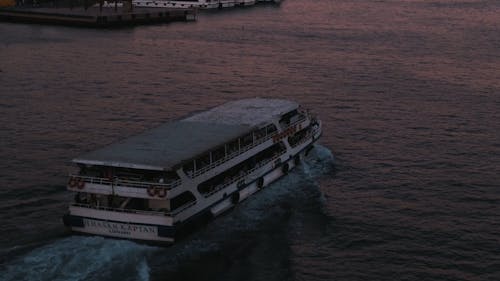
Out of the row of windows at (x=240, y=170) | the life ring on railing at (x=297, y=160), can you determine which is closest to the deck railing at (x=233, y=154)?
the row of windows at (x=240, y=170)

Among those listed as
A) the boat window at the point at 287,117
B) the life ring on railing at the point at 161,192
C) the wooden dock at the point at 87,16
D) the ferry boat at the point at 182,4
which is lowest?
the life ring on railing at the point at 161,192

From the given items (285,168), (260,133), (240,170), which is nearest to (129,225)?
(240,170)

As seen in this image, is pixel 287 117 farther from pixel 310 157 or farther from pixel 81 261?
pixel 81 261

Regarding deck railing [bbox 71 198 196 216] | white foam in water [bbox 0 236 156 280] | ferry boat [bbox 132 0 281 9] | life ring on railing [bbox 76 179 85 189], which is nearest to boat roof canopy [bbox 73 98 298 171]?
life ring on railing [bbox 76 179 85 189]

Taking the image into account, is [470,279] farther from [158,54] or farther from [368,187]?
[158,54]

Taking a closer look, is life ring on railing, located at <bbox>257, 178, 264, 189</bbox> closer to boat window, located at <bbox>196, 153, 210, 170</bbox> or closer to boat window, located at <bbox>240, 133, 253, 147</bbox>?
boat window, located at <bbox>240, 133, 253, 147</bbox>

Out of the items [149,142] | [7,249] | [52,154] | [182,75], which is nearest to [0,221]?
[7,249]

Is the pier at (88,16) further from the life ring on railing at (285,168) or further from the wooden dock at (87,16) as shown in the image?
the life ring on railing at (285,168)
